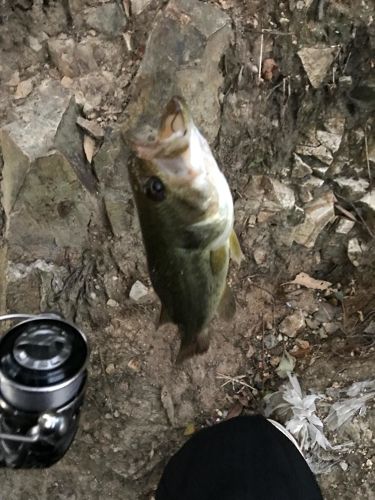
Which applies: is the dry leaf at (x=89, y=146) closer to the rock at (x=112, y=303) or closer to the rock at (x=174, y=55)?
the rock at (x=174, y=55)

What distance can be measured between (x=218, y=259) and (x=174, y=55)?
91cm

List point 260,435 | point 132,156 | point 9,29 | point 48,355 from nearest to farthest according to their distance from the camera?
point 132,156 → point 48,355 → point 9,29 → point 260,435

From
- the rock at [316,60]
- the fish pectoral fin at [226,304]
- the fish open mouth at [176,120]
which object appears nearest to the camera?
the fish open mouth at [176,120]

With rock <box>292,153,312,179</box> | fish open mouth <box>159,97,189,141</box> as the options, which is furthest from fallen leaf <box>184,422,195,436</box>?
fish open mouth <box>159,97,189,141</box>

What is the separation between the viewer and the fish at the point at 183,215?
1258 millimetres

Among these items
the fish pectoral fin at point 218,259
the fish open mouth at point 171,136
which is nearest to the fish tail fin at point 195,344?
the fish pectoral fin at point 218,259

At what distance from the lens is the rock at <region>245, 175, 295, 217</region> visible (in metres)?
2.51

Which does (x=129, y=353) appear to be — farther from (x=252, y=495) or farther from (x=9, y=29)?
(x=9, y=29)

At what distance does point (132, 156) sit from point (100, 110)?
901 mm

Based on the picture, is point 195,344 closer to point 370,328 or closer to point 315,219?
point 315,219

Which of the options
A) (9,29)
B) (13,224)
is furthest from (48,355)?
(9,29)

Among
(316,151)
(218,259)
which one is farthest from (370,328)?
(218,259)

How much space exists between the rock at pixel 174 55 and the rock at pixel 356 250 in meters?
1.00

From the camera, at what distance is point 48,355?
1443 mm
